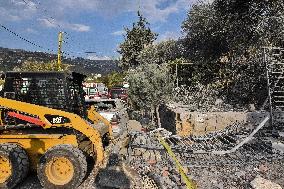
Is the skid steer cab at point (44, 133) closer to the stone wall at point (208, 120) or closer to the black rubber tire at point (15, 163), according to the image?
the black rubber tire at point (15, 163)

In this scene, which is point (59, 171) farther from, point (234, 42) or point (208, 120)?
point (234, 42)

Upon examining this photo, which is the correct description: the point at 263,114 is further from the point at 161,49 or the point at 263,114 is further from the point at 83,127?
the point at 161,49

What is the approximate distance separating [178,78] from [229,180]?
15.8m

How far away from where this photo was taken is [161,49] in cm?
3334

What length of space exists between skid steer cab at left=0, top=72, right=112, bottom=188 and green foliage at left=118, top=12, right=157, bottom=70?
29570mm

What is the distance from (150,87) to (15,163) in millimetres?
12556

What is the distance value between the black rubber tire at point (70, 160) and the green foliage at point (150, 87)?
12.1 meters

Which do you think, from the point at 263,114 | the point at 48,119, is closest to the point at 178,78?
the point at 263,114

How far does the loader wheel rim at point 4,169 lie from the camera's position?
24.9 ft

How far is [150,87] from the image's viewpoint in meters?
19.5

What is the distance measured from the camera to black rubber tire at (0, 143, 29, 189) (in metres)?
7.46

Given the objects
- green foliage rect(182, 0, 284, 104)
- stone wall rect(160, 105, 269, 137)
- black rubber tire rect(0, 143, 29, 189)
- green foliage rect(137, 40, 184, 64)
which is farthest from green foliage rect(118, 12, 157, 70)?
black rubber tire rect(0, 143, 29, 189)

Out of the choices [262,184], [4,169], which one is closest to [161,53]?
[4,169]

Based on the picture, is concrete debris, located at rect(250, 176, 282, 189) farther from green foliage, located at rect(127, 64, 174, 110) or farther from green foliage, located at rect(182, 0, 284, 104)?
green foliage, located at rect(127, 64, 174, 110)
